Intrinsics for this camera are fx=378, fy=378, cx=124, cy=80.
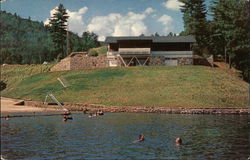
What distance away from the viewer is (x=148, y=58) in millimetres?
110562

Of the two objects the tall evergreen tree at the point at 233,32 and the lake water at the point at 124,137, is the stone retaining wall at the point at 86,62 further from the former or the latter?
the lake water at the point at 124,137

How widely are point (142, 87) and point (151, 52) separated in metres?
25.4

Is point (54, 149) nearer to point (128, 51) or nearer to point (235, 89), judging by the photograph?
point (235, 89)

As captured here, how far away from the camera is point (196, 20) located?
402 feet

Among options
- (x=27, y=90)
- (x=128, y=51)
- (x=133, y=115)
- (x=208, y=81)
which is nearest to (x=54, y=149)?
(x=133, y=115)

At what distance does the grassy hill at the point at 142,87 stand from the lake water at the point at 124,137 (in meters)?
14.0

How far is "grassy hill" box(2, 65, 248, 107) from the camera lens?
7956 centimetres

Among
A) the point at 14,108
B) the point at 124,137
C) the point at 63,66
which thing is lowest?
the point at 124,137

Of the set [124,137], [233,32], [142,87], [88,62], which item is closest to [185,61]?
[233,32]

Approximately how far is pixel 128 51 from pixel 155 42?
360 inches

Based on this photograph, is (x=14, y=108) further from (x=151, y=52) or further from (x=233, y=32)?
(x=233, y=32)

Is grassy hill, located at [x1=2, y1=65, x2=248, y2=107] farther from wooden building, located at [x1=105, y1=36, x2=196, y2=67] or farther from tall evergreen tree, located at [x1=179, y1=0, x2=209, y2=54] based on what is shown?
tall evergreen tree, located at [x1=179, y1=0, x2=209, y2=54]

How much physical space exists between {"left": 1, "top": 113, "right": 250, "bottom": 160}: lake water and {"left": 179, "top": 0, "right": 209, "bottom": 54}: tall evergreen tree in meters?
61.9

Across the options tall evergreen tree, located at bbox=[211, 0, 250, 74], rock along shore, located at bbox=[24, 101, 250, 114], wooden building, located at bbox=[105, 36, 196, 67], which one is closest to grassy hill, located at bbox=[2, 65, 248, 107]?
rock along shore, located at bbox=[24, 101, 250, 114]
